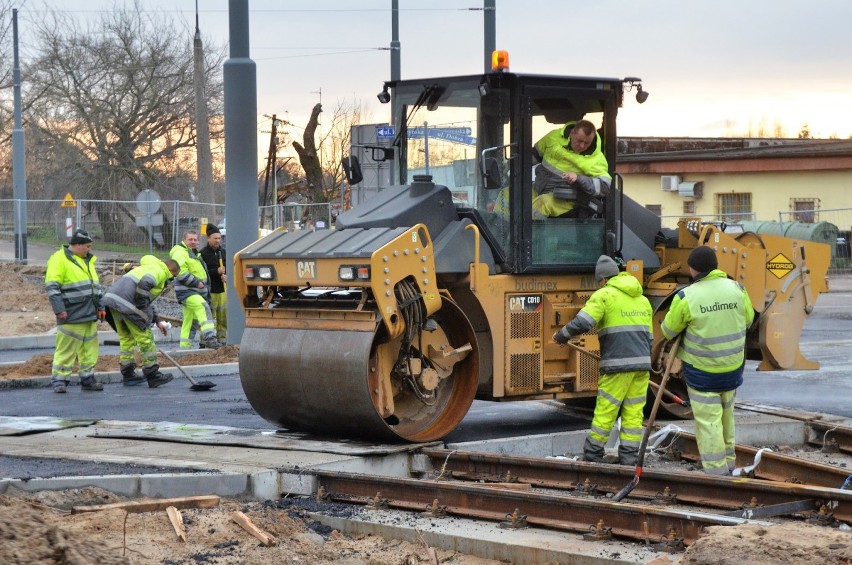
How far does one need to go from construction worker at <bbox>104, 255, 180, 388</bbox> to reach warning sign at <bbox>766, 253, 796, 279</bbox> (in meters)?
6.48

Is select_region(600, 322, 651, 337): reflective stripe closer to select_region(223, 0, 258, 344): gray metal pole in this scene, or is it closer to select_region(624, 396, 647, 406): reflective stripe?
select_region(624, 396, 647, 406): reflective stripe

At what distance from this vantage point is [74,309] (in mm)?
13180

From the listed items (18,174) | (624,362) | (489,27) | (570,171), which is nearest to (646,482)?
(624,362)

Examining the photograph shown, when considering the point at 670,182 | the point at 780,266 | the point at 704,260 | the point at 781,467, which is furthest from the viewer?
the point at 670,182

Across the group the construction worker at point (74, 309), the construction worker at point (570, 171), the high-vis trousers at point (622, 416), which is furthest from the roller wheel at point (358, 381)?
the construction worker at point (74, 309)

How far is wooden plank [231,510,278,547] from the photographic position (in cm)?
662

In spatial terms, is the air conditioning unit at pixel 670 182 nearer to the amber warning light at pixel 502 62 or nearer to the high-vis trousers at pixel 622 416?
the amber warning light at pixel 502 62

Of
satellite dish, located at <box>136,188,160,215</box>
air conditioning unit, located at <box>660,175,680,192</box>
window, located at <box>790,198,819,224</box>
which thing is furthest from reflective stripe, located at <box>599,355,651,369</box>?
air conditioning unit, located at <box>660,175,680,192</box>

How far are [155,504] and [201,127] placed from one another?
60.6 ft

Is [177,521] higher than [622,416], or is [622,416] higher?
[622,416]

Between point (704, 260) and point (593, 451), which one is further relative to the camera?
point (593, 451)

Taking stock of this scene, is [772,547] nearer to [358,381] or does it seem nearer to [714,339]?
[714,339]

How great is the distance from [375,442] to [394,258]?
1392 millimetres

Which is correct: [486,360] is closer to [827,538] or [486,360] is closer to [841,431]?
[841,431]
